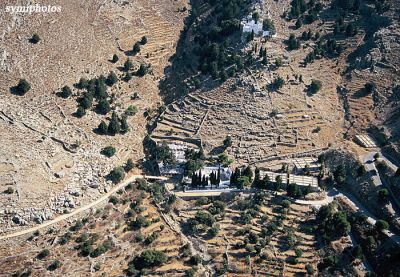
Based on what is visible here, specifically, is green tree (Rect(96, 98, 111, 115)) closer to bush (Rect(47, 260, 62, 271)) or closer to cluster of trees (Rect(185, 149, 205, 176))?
cluster of trees (Rect(185, 149, 205, 176))

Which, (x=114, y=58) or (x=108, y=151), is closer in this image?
(x=108, y=151)

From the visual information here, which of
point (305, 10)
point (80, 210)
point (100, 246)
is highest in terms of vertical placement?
point (305, 10)

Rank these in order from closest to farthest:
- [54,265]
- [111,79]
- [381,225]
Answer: [54,265] < [381,225] < [111,79]

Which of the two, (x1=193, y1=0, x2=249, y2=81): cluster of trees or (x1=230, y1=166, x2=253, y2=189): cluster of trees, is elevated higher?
(x1=193, y1=0, x2=249, y2=81): cluster of trees

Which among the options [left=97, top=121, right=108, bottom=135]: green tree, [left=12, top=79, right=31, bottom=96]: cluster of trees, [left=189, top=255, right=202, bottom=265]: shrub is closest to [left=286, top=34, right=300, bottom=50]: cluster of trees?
[left=97, top=121, right=108, bottom=135]: green tree

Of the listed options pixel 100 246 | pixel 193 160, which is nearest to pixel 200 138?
Result: pixel 193 160

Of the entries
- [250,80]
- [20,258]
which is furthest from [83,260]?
[250,80]

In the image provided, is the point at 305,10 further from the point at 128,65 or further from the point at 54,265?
the point at 54,265
